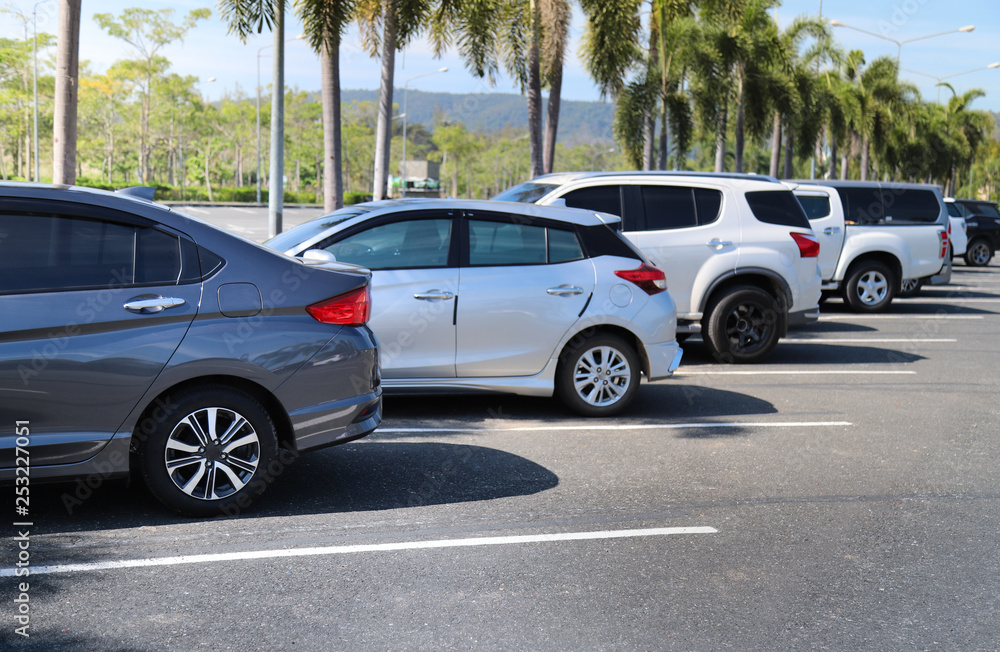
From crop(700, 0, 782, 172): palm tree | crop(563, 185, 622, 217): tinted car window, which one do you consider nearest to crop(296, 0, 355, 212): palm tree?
crop(563, 185, 622, 217): tinted car window

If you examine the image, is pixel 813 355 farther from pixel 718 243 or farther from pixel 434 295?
pixel 434 295

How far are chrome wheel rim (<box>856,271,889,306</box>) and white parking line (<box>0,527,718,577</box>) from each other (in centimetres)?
1211

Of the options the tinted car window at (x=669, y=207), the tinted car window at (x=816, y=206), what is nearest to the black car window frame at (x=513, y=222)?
the tinted car window at (x=669, y=207)

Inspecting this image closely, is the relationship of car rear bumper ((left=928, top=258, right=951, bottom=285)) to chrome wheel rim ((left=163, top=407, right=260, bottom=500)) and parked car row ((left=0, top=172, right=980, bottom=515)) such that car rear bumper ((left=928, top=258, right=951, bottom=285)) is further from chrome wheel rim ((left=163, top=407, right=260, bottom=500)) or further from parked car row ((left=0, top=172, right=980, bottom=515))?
chrome wheel rim ((left=163, top=407, right=260, bottom=500))

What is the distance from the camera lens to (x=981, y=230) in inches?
1163

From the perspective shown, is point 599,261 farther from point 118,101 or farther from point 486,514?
point 118,101

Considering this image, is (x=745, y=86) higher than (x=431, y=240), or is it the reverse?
(x=745, y=86)

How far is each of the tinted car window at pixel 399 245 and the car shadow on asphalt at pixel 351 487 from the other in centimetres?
139

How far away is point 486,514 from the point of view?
518cm

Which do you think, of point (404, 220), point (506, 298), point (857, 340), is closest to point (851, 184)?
point (857, 340)

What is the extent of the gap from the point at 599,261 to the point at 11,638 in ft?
16.7

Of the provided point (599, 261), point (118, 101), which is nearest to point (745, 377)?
point (599, 261)

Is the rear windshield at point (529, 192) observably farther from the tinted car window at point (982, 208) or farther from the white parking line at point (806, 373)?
the tinted car window at point (982, 208)

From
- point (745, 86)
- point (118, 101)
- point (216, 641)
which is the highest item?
point (118, 101)
